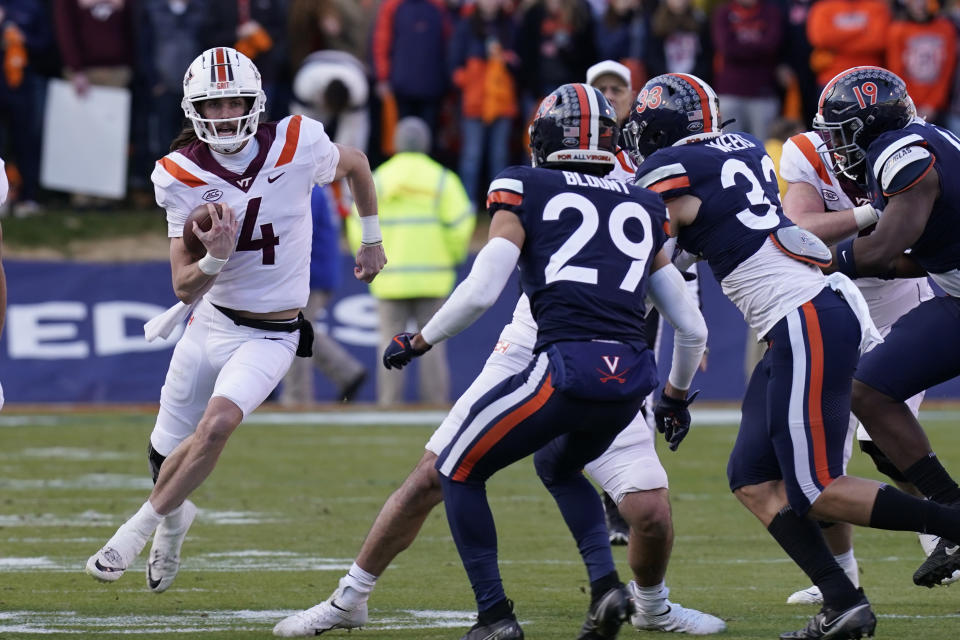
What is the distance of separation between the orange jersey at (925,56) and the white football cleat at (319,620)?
9345 millimetres

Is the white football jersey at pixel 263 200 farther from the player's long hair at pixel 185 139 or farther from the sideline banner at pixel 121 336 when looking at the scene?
the sideline banner at pixel 121 336

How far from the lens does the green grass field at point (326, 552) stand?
5.39 meters

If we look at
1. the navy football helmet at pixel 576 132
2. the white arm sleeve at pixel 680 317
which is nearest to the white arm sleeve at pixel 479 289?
the navy football helmet at pixel 576 132

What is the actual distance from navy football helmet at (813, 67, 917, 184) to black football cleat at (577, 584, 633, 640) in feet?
5.88

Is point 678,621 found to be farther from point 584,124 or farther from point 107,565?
point 107,565

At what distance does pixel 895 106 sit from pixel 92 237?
419 inches

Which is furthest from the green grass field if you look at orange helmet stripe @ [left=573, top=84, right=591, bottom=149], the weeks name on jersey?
orange helmet stripe @ [left=573, top=84, right=591, bottom=149]

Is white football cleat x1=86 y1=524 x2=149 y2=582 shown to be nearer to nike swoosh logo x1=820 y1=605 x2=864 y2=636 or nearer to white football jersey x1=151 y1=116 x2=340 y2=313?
white football jersey x1=151 y1=116 x2=340 y2=313

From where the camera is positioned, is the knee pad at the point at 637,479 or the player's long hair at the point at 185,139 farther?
the player's long hair at the point at 185,139

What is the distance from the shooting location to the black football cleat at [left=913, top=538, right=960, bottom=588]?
5383mm

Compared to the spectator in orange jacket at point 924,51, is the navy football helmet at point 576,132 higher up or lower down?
higher up

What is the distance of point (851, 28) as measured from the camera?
Answer: 1323 cm

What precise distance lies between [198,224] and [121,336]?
7156 mm

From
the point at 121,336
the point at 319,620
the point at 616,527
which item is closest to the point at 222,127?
the point at 319,620
